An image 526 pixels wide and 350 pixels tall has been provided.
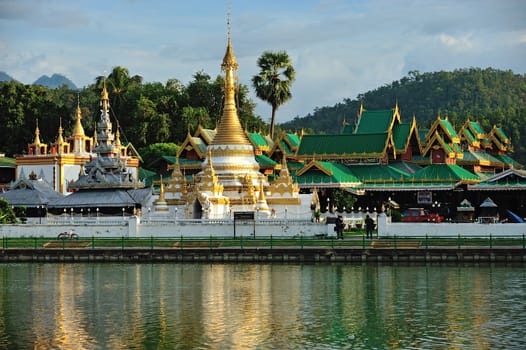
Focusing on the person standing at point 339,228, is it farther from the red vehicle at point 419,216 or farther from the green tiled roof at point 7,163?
the green tiled roof at point 7,163

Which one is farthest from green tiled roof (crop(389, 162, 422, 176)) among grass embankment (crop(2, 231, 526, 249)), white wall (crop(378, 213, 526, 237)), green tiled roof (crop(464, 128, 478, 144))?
white wall (crop(378, 213, 526, 237))

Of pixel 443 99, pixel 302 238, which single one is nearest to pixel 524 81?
pixel 443 99

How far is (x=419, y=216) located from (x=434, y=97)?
106077 mm

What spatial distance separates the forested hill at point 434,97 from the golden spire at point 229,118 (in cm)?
8581

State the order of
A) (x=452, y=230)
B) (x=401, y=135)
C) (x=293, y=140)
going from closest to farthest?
(x=452, y=230), (x=401, y=135), (x=293, y=140)

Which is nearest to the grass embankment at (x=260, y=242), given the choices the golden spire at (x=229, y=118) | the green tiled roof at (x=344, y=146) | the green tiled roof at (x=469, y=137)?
the golden spire at (x=229, y=118)

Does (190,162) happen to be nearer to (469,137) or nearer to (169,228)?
(469,137)

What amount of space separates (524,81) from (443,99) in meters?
17.3

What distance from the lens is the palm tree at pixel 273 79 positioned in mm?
88812

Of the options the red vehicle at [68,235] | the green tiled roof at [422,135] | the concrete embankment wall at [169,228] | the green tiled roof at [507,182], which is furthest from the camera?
the green tiled roof at [422,135]

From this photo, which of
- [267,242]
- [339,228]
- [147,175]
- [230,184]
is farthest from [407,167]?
[267,242]

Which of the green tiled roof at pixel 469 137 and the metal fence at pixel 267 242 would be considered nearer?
the metal fence at pixel 267 242

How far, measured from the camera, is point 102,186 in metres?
66.8

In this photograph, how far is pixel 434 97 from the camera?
16738cm
